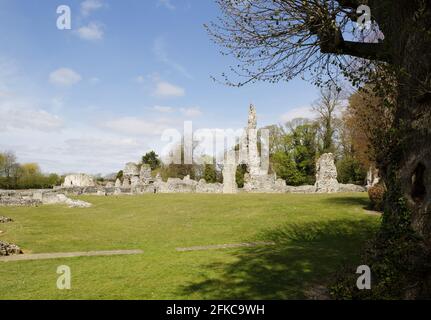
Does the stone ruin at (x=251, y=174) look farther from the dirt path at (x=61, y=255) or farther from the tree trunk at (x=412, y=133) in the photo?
the tree trunk at (x=412, y=133)

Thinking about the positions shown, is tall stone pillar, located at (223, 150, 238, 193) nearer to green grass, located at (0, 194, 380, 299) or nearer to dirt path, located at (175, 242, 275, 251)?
green grass, located at (0, 194, 380, 299)

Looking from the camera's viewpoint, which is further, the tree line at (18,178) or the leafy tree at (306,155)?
the tree line at (18,178)

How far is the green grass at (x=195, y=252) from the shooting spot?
771 cm

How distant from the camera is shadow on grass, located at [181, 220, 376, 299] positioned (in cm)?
739

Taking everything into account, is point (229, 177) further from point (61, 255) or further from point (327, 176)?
point (61, 255)

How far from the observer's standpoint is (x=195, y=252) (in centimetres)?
1182

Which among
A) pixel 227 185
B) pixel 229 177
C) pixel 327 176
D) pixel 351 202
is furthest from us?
pixel 227 185

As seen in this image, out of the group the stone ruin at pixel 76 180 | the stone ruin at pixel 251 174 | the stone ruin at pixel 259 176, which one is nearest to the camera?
the stone ruin at pixel 259 176

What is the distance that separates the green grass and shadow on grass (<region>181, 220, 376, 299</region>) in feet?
0.07

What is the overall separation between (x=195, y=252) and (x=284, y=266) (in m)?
3.56

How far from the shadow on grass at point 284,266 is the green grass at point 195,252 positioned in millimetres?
23

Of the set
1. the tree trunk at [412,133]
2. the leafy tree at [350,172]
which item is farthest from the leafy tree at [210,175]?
the tree trunk at [412,133]

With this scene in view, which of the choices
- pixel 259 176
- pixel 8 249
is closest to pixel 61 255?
pixel 8 249

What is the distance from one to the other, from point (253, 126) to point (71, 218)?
110 feet
